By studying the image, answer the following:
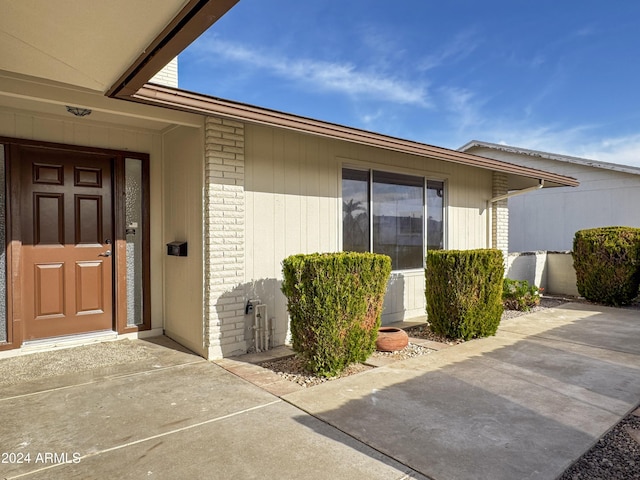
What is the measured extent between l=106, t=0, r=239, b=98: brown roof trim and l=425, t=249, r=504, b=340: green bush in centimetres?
382

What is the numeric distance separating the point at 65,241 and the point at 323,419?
3.55 metres

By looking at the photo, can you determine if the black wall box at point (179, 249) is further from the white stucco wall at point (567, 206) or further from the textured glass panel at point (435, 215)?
the white stucco wall at point (567, 206)

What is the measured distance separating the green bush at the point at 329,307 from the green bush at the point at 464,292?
145cm

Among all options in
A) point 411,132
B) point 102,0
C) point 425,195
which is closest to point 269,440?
point 102,0

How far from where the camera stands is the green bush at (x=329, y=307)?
366cm

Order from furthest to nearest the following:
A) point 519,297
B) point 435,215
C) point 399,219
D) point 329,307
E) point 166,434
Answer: point 519,297 < point 435,215 < point 399,219 < point 329,307 < point 166,434

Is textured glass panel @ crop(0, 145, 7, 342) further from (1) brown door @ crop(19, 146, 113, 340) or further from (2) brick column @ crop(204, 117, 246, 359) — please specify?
(2) brick column @ crop(204, 117, 246, 359)

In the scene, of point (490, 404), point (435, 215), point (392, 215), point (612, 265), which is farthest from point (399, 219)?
point (612, 265)

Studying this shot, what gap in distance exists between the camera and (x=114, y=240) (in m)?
4.78

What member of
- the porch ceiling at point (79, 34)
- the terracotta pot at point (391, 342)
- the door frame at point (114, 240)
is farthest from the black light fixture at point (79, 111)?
the terracotta pot at point (391, 342)

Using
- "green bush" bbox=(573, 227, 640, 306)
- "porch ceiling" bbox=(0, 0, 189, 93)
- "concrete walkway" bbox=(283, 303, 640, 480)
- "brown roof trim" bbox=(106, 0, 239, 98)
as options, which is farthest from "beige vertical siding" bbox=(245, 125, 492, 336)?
"green bush" bbox=(573, 227, 640, 306)

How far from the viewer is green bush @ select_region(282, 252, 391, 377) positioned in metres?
3.66

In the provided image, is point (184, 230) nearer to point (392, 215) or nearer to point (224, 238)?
point (224, 238)

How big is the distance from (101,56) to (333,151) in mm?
3109
